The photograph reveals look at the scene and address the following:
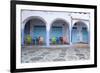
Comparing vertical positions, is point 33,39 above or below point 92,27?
below

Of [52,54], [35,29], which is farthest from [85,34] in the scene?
[35,29]

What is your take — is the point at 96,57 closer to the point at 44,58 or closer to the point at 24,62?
the point at 44,58

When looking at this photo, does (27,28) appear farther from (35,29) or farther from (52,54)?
(52,54)

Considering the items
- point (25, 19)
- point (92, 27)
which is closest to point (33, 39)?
point (25, 19)

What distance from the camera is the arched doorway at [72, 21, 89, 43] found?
1.98 metres

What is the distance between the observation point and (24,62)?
1.82 meters

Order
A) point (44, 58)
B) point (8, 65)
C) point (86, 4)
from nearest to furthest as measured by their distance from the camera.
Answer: point (8, 65)
point (44, 58)
point (86, 4)

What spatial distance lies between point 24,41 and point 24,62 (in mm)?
221

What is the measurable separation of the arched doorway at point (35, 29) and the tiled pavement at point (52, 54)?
0.10 metres

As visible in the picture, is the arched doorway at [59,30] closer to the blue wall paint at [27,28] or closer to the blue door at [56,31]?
the blue door at [56,31]

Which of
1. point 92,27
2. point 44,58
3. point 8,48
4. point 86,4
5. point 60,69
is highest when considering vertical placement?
point 86,4

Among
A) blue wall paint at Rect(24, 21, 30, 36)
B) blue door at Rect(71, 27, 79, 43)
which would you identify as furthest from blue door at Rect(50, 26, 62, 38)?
blue wall paint at Rect(24, 21, 30, 36)

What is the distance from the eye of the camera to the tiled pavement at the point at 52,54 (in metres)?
1.84

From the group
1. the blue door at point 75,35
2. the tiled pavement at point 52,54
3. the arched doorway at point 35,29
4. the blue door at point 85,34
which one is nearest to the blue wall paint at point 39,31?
the arched doorway at point 35,29
